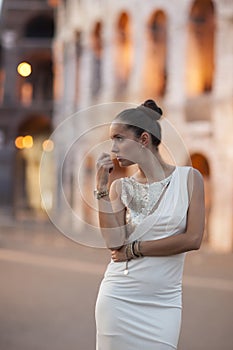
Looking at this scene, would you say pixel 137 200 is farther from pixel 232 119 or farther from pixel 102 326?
pixel 232 119

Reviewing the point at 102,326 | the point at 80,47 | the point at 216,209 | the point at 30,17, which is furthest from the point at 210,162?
the point at 30,17

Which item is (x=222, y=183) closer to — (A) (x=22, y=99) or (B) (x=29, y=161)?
(A) (x=22, y=99)

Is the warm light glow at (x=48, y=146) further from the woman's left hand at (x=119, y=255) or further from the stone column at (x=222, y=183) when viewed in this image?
the stone column at (x=222, y=183)

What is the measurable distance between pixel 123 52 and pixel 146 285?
67.0 ft

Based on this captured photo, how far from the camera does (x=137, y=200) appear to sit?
10.1 ft

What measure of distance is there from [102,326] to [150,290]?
233 mm

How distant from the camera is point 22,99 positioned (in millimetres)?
36906

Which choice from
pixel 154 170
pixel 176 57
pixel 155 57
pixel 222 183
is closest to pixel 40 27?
pixel 155 57

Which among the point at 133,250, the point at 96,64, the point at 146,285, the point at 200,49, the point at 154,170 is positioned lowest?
the point at 96,64

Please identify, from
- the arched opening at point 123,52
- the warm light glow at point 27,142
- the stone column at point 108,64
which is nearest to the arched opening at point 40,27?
the warm light glow at point 27,142

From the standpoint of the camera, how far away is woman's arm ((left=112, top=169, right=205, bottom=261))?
3.00 m

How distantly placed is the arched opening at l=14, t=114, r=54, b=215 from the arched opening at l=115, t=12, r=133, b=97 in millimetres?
12108

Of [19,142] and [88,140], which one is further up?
[88,140]

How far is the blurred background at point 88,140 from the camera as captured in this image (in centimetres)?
774
